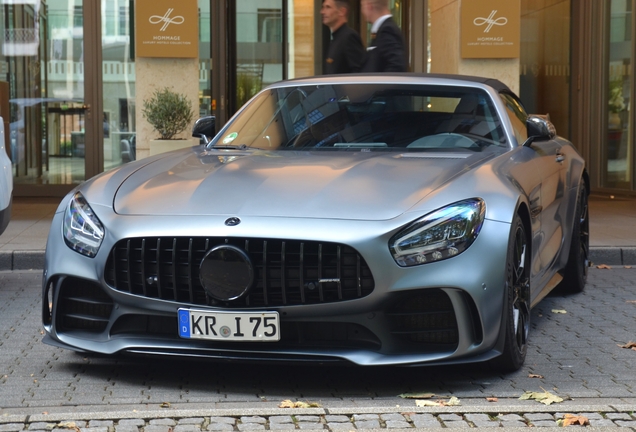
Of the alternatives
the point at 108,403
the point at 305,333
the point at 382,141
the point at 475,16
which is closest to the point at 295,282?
the point at 305,333

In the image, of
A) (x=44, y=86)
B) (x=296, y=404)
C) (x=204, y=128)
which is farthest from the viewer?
(x=44, y=86)

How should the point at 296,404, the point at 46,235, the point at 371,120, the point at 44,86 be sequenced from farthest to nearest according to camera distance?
1. the point at 44,86
2. the point at 46,235
3. the point at 371,120
4. the point at 296,404

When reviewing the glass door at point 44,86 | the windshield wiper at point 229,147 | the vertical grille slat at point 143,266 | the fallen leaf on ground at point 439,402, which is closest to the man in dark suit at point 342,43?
the windshield wiper at point 229,147

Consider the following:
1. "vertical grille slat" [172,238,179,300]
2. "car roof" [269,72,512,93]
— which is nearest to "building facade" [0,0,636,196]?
"car roof" [269,72,512,93]

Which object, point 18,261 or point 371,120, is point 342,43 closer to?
point 371,120

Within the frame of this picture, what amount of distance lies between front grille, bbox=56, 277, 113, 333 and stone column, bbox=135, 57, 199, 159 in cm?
832

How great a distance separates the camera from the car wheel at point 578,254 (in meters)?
6.54

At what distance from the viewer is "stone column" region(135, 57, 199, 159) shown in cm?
1262

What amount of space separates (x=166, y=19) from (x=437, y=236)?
9.09m

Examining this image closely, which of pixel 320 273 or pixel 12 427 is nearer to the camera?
pixel 12 427

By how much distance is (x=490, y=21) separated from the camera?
12.7 meters

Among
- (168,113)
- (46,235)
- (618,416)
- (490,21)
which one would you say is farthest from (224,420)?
(490,21)

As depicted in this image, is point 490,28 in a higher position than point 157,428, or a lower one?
higher

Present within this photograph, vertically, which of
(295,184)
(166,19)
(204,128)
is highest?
(166,19)
